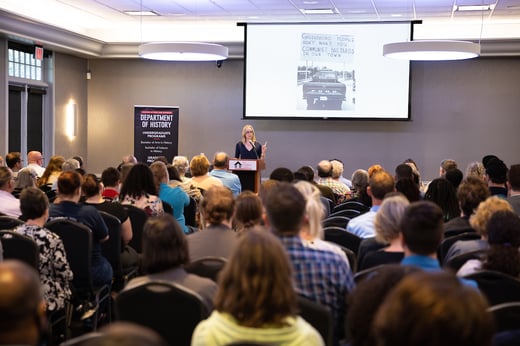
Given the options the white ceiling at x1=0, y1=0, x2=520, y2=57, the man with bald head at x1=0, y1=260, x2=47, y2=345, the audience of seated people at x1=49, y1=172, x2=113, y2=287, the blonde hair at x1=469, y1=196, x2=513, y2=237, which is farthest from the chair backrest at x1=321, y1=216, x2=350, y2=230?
the white ceiling at x1=0, y1=0, x2=520, y2=57

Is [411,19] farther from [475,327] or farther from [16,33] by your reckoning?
[475,327]

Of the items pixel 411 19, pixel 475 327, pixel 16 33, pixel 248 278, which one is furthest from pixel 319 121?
pixel 475 327

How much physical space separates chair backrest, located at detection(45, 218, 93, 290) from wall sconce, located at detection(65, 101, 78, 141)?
9436 mm

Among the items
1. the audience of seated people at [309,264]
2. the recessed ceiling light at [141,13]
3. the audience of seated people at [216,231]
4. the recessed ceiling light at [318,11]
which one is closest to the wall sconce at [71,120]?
the recessed ceiling light at [141,13]

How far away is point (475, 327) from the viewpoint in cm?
134

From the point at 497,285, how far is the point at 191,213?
426 cm

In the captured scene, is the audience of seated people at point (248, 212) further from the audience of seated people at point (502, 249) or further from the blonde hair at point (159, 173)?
the blonde hair at point (159, 173)

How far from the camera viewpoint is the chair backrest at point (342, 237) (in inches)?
183

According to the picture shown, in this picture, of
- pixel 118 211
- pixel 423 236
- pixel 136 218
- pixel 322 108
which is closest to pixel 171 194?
pixel 136 218

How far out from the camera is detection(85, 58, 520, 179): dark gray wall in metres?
12.7

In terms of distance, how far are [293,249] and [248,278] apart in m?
0.91

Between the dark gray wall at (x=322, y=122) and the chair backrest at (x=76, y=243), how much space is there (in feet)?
29.4

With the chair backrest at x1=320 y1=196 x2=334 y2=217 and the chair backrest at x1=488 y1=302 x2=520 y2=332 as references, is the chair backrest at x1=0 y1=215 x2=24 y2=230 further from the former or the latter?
the chair backrest at x1=488 y1=302 x2=520 y2=332

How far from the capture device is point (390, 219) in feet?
12.5
